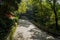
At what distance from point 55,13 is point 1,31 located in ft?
27.9

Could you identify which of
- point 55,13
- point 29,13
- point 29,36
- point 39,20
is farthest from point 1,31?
point 29,13

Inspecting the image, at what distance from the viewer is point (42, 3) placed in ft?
75.3

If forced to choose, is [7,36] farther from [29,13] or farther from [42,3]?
[29,13]

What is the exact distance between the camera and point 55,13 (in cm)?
1945

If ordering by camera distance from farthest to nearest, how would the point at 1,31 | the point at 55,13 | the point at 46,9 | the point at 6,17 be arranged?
the point at 46,9, the point at 55,13, the point at 6,17, the point at 1,31

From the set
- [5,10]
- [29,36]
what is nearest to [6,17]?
[5,10]

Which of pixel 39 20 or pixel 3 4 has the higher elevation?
pixel 3 4

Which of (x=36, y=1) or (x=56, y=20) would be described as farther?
(x=36, y=1)

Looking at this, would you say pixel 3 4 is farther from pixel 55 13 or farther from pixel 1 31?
pixel 55 13

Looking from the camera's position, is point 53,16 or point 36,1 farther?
point 36,1

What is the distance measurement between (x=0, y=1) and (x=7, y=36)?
9.90 feet

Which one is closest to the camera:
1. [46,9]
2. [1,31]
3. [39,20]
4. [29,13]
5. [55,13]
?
[1,31]

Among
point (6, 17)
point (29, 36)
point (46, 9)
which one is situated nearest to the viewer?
point (6, 17)

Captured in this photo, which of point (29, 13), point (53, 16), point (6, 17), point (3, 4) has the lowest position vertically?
point (29, 13)
